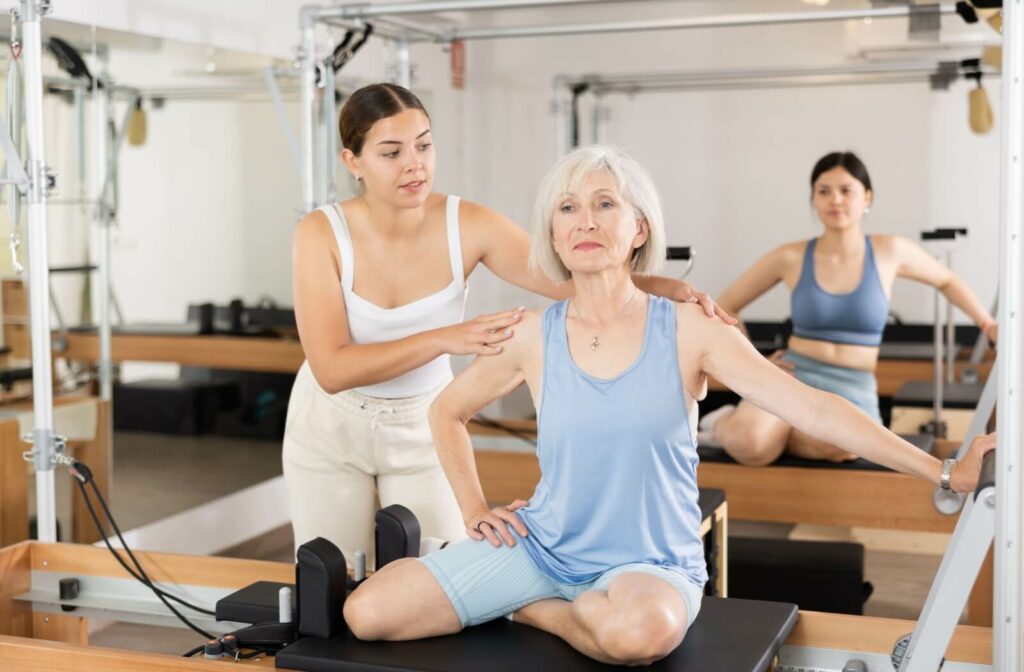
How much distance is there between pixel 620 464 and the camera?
6.73ft

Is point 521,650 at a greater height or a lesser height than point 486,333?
lesser

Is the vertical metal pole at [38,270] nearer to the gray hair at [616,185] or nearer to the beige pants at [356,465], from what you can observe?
the beige pants at [356,465]

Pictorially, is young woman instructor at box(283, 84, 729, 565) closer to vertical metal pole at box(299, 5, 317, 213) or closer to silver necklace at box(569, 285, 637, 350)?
silver necklace at box(569, 285, 637, 350)

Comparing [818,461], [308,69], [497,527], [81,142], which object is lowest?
[818,461]

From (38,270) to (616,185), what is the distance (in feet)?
4.95

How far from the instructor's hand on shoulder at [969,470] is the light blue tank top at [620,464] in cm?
40

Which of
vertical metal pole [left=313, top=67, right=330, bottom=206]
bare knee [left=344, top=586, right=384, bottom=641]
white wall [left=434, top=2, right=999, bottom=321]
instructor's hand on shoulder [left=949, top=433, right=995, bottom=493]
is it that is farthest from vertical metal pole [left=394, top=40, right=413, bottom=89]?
instructor's hand on shoulder [left=949, top=433, right=995, bottom=493]

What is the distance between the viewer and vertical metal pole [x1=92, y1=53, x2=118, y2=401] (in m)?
4.03

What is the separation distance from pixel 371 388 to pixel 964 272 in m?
4.74

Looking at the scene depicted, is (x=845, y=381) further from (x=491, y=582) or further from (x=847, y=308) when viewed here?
(x=491, y=582)

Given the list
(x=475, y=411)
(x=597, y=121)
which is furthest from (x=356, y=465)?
(x=597, y=121)

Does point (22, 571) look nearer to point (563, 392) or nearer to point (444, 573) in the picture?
point (444, 573)

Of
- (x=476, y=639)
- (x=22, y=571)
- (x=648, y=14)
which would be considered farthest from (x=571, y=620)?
(x=648, y=14)

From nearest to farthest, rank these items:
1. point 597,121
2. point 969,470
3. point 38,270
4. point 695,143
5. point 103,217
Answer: point 969,470 < point 38,270 < point 103,217 < point 597,121 < point 695,143
